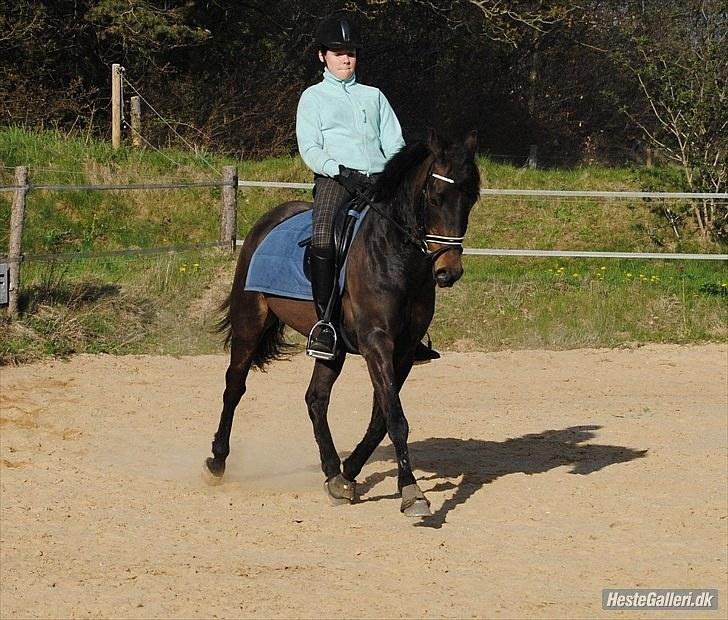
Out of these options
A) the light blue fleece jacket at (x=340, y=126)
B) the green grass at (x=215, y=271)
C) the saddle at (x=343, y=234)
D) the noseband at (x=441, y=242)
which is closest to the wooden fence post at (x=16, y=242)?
the green grass at (x=215, y=271)

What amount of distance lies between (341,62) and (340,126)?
0.40m

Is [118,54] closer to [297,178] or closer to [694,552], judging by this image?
[297,178]

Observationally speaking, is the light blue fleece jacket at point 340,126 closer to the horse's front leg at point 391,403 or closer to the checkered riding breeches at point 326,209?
the checkered riding breeches at point 326,209

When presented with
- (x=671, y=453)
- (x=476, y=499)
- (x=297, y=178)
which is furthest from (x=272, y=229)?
(x=297, y=178)

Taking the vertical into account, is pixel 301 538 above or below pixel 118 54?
below

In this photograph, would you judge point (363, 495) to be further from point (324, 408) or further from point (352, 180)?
point (352, 180)

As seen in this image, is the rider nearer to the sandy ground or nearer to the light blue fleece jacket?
the light blue fleece jacket

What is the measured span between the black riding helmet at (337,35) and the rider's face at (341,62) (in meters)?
0.05

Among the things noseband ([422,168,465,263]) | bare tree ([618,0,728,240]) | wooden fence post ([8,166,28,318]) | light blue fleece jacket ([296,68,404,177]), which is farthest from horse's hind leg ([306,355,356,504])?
bare tree ([618,0,728,240])

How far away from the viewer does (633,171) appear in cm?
2112

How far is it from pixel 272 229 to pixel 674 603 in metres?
3.89

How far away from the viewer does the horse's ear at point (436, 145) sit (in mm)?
6551

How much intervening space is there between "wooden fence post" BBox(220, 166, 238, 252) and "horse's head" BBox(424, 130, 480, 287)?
28.8ft

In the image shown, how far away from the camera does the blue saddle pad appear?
7.75 m
